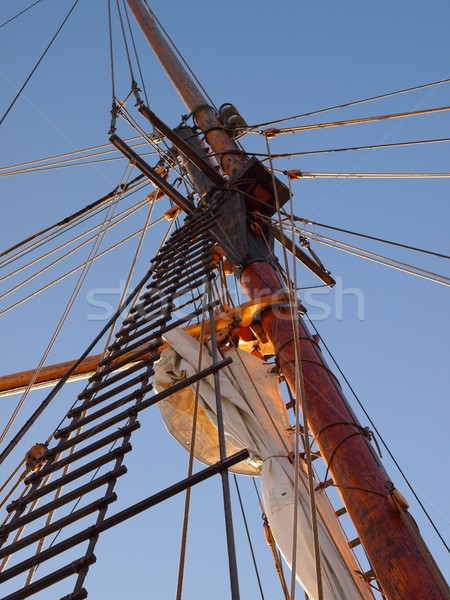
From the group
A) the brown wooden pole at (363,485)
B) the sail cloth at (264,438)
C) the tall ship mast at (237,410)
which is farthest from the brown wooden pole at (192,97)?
the brown wooden pole at (363,485)

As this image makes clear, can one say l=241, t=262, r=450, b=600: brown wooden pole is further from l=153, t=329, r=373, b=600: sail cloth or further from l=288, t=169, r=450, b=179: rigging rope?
l=288, t=169, r=450, b=179: rigging rope

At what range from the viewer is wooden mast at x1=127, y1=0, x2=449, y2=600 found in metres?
2.62

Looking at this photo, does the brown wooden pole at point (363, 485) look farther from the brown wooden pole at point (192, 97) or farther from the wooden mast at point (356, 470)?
the brown wooden pole at point (192, 97)

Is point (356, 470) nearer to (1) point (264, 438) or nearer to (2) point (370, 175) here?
(1) point (264, 438)

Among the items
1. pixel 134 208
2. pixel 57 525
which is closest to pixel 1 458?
pixel 57 525

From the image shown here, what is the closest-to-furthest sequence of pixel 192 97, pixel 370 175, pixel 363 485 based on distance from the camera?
pixel 363 485, pixel 370 175, pixel 192 97

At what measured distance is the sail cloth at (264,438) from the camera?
3385 millimetres

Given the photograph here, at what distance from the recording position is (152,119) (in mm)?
6090

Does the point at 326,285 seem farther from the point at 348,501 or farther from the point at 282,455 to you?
the point at 348,501

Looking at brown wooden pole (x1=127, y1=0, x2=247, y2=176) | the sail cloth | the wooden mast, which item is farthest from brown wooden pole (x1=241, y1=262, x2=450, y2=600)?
brown wooden pole (x1=127, y1=0, x2=247, y2=176)

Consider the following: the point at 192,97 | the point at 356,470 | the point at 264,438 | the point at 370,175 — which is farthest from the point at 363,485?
the point at 192,97

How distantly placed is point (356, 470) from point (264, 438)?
3.49ft

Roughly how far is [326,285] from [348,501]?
3.11 metres

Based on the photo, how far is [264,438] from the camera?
4.15 metres
